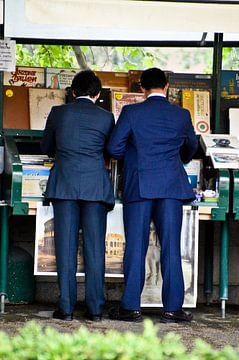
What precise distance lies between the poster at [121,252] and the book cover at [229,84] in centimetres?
136

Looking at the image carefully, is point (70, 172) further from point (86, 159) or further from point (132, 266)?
point (132, 266)

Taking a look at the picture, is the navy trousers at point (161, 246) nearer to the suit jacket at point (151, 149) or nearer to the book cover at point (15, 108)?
the suit jacket at point (151, 149)

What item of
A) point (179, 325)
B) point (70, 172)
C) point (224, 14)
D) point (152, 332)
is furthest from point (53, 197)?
point (152, 332)

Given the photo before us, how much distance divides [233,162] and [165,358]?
4.55 m

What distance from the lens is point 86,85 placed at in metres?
7.07

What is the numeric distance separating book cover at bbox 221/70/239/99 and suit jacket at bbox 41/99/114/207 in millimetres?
1507

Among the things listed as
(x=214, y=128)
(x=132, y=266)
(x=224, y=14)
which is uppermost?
(x=224, y=14)

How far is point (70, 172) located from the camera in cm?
698

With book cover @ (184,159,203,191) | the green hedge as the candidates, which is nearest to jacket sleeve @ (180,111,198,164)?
book cover @ (184,159,203,191)

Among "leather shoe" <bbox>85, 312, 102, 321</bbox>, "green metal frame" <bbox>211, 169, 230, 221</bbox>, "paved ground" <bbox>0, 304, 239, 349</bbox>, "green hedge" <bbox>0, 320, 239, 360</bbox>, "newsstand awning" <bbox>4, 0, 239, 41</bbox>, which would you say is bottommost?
"paved ground" <bbox>0, 304, 239, 349</bbox>

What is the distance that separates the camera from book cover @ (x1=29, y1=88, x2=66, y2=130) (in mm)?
7906

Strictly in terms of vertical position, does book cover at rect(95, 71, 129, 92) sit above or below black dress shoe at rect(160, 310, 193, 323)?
above

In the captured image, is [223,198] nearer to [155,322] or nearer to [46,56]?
[155,322]

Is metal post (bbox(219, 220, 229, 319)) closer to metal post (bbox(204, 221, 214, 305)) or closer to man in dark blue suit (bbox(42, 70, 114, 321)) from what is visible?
metal post (bbox(204, 221, 214, 305))
